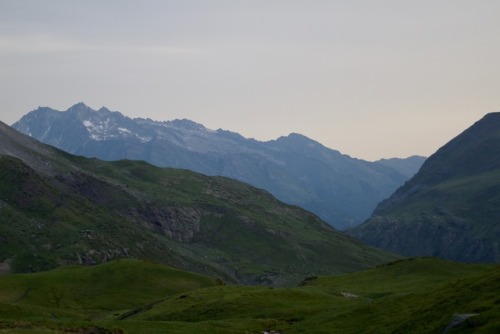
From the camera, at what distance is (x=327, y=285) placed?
112812mm

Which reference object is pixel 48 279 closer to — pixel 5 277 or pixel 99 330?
pixel 5 277

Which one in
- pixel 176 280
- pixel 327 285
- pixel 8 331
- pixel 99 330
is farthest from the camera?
pixel 176 280

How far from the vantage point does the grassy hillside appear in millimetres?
50719

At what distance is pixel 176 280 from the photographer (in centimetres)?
14538

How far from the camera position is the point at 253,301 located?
84750mm

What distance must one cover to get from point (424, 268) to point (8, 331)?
85.8 metres

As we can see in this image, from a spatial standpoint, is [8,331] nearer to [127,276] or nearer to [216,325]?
[216,325]

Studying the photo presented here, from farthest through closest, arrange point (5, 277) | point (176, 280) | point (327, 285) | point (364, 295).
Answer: point (176, 280), point (5, 277), point (327, 285), point (364, 295)

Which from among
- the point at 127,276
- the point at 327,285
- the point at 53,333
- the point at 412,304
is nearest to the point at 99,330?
the point at 53,333

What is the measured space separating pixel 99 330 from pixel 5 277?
90509mm

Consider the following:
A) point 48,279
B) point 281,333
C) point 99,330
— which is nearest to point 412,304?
point 281,333

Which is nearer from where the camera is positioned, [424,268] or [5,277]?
[424,268]

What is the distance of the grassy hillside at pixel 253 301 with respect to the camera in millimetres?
50719

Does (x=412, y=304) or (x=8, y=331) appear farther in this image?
(x=412, y=304)
